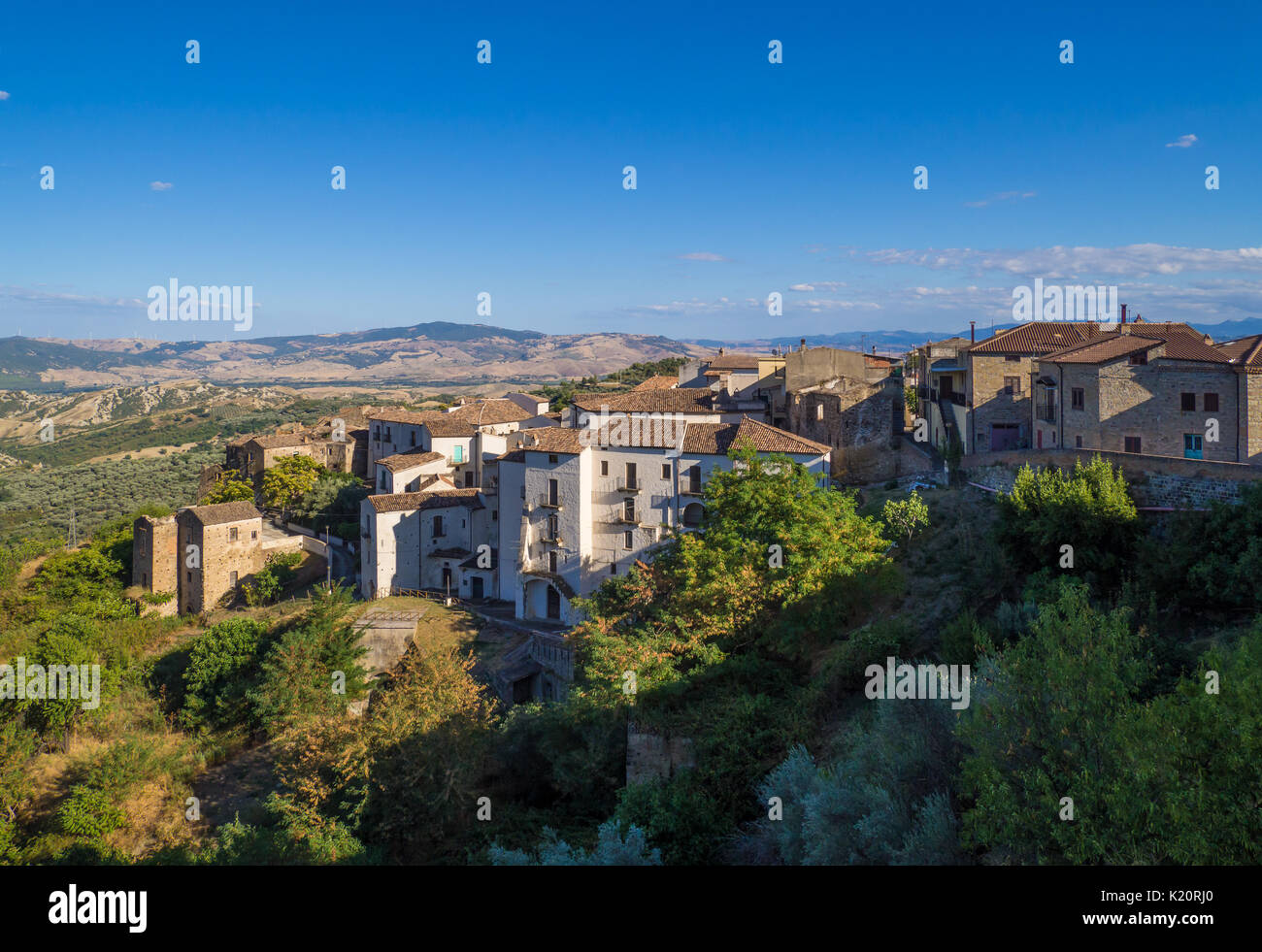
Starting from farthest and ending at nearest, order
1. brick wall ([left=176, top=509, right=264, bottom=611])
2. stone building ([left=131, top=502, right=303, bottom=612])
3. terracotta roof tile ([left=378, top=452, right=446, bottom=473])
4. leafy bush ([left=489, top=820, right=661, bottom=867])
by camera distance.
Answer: terracotta roof tile ([left=378, top=452, right=446, bottom=473]) → stone building ([left=131, top=502, right=303, bottom=612]) → brick wall ([left=176, top=509, right=264, bottom=611]) → leafy bush ([left=489, top=820, right=661, bottom=867])

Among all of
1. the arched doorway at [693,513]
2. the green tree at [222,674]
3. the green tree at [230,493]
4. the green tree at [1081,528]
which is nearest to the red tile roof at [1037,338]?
the arched doorway at [693,513]

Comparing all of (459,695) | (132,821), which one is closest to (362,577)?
(132,821)

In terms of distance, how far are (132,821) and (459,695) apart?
10.7 metres

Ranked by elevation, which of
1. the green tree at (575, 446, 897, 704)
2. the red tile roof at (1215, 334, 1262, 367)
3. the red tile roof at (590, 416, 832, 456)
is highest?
the red tile roof at (1215, 334, 1262, 367)

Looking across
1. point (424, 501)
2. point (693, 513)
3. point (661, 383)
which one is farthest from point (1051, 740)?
point (661, 383)

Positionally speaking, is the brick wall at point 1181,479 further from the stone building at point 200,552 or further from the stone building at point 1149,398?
the stone building at point 200,552

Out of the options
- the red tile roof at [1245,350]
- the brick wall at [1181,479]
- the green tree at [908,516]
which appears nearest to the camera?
the brick wall at [1181,479]

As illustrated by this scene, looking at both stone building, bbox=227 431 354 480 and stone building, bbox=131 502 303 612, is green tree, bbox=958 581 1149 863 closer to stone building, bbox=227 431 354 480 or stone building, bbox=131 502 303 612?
stone building, bbox=131 502 303 612

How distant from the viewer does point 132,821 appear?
22.5 meters

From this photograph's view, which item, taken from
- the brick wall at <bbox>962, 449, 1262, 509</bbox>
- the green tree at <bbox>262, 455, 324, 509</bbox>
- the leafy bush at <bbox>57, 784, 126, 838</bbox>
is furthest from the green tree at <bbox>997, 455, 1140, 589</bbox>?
the green tree at <bbox>262, 455, 324, 509</bbox>
